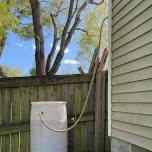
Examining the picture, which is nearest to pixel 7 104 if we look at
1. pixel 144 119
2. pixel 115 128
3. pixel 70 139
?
pixel 70 139

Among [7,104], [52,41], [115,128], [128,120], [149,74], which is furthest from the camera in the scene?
[52,41]

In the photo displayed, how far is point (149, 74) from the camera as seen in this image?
3.80 m

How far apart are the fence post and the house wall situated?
0.85 metres

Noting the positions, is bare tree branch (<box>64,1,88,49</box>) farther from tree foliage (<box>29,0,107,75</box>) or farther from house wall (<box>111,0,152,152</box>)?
house wall (<box>111,0,152,152</box>)

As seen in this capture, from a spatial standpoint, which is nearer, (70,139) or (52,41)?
(70,139)

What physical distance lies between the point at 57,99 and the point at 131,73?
1.83m

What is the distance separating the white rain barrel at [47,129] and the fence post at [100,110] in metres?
0.86

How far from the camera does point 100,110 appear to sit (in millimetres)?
6023

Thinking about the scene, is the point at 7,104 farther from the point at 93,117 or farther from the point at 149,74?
the point at 149,74

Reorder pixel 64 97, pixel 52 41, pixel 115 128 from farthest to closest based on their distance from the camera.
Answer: pixel 52 41 < pixel 64 97 < pixel 115 128

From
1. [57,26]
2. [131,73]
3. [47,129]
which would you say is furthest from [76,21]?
[131,73]

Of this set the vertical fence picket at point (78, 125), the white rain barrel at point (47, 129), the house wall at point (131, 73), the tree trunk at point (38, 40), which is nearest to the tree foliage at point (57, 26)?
the tree trunk at point (38, 40)

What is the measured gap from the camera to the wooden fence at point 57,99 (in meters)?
5.55

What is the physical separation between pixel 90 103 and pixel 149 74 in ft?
7.84
